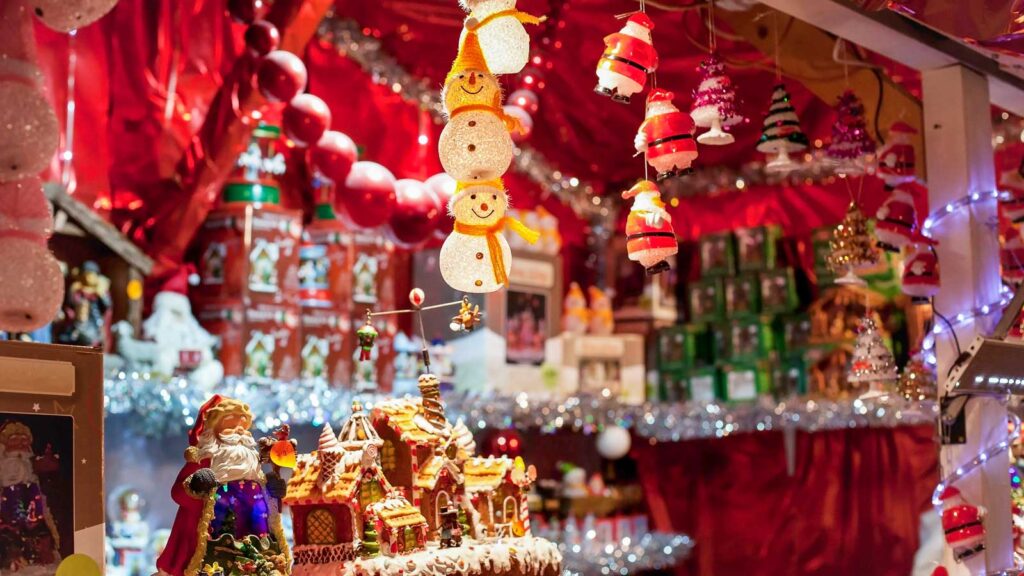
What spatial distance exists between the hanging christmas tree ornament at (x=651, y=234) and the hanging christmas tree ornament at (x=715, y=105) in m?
0.46

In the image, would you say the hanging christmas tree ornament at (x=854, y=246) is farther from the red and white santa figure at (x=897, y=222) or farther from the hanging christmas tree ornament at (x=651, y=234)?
the hanging christmas tree ornament at (x=651, y=234)

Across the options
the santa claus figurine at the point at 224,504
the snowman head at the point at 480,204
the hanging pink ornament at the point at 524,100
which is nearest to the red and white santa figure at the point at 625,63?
the snowman head at the point at 480,204

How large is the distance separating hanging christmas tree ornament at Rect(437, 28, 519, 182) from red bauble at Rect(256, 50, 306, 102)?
175 cm

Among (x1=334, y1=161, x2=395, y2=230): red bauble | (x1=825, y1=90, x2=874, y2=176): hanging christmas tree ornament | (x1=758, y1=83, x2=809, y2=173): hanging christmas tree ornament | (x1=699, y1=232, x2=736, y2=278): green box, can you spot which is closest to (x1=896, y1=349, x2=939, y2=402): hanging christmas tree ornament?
(x1=825, y1=90, x2=874, y2=176): hanging christmas tree ornament

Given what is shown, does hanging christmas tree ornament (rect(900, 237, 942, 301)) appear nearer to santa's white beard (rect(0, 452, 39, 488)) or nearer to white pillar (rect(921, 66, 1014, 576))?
white pillar (rect(921, 66, 1014, 576))

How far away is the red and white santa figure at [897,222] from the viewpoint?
4.20 m

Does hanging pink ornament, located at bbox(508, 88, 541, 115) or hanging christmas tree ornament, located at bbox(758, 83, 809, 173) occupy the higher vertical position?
hanging pink ornament, located at bbox(508, 88, 541, 115)

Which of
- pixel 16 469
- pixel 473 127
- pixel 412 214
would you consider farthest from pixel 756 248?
pixel 16 469

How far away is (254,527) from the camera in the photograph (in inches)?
99.2

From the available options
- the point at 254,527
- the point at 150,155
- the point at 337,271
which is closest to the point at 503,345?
the point at 337,271

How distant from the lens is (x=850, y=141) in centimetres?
421

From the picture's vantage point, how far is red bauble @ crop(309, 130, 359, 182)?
4.50 metres

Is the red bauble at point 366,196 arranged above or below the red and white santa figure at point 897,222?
above

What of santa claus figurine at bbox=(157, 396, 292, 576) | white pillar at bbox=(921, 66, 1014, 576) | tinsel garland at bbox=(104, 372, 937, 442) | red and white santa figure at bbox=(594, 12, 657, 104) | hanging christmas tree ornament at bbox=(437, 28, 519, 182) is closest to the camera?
santa claus figurine at bbox=(157, 396, 292, 576)
